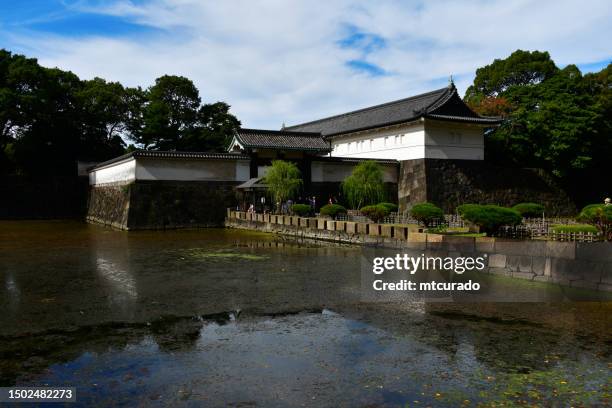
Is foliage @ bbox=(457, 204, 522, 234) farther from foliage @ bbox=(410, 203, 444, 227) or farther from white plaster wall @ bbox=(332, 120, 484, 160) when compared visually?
white plaster wall @ bbox=(332, 120, 484, 160)

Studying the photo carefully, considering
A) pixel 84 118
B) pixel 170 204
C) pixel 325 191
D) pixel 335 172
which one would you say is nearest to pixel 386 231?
pixel 325 191

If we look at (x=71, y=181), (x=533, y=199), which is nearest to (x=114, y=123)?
(x=71, y=181)

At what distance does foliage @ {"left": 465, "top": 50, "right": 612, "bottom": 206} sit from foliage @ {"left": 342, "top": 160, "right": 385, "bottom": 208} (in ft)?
30.6

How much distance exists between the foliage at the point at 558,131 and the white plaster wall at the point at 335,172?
23.1ft

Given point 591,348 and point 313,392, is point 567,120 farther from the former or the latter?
point 313,392

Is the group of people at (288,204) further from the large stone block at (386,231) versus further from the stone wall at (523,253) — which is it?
the large stone block at (386,231)

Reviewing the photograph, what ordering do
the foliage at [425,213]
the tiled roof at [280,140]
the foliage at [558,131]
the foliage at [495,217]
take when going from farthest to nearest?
the foliage at [558,131] → the tiled roof at [280,140] → the foliage at [425,213] → the foliage at [495,217]

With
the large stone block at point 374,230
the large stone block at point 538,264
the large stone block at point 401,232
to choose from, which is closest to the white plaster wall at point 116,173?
the large stone block at point 374,230

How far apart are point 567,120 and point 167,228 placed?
25.4 m

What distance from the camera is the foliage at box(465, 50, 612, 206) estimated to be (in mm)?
30578

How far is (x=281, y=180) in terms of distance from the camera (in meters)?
25.9

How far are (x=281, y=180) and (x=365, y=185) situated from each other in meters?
4.97

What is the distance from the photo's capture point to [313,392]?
15.6 feet

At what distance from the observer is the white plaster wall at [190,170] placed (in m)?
26.1
